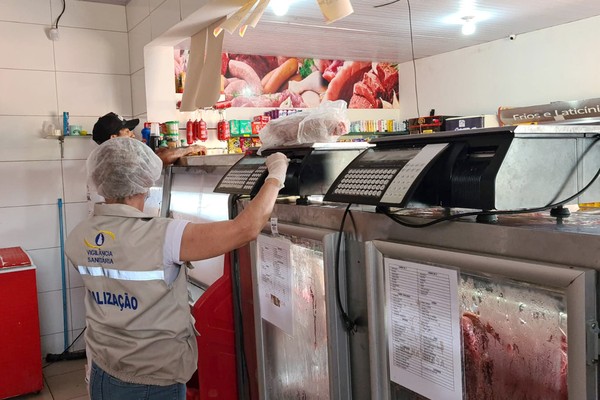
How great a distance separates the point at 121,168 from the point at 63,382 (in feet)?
10.6

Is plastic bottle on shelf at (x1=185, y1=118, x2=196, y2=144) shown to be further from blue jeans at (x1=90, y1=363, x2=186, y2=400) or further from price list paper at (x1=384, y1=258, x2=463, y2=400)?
price list paper at (x1=384, y1=258, x2=463, y2=400)

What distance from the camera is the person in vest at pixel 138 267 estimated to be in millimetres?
1873

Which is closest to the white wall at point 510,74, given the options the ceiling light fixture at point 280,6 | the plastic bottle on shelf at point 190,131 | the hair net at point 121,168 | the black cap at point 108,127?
the ceiling light fixture at point 280,6

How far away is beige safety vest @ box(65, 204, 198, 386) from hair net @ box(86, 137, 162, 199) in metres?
0.08

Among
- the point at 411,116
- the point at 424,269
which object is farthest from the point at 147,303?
the point at 411,116

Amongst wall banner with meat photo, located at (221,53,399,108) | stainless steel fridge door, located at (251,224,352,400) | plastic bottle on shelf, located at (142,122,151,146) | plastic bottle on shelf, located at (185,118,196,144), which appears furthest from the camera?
wall banner with meat photo, located at (221,53,399,108)

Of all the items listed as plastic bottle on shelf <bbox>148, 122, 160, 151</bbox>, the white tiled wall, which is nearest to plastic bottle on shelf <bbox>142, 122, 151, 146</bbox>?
plastic bottle on shelf <bbox>148, 122, 160, 151</bbox>

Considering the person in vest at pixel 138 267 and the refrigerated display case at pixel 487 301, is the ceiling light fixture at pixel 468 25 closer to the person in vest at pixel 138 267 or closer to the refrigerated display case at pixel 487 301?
the person in vest at pixel 138 267

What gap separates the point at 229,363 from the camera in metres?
2.65

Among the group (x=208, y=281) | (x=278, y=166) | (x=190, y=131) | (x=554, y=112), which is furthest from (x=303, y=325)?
(x=554, y=112)

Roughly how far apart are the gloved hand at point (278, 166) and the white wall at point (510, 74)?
4.22 m

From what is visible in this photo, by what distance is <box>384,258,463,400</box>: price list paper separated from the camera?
1311 mm

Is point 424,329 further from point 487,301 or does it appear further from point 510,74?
point 510,74

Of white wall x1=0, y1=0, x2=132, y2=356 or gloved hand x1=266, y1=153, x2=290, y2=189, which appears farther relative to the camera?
white wall x1=0, y1=0, x2=132, y2=356
